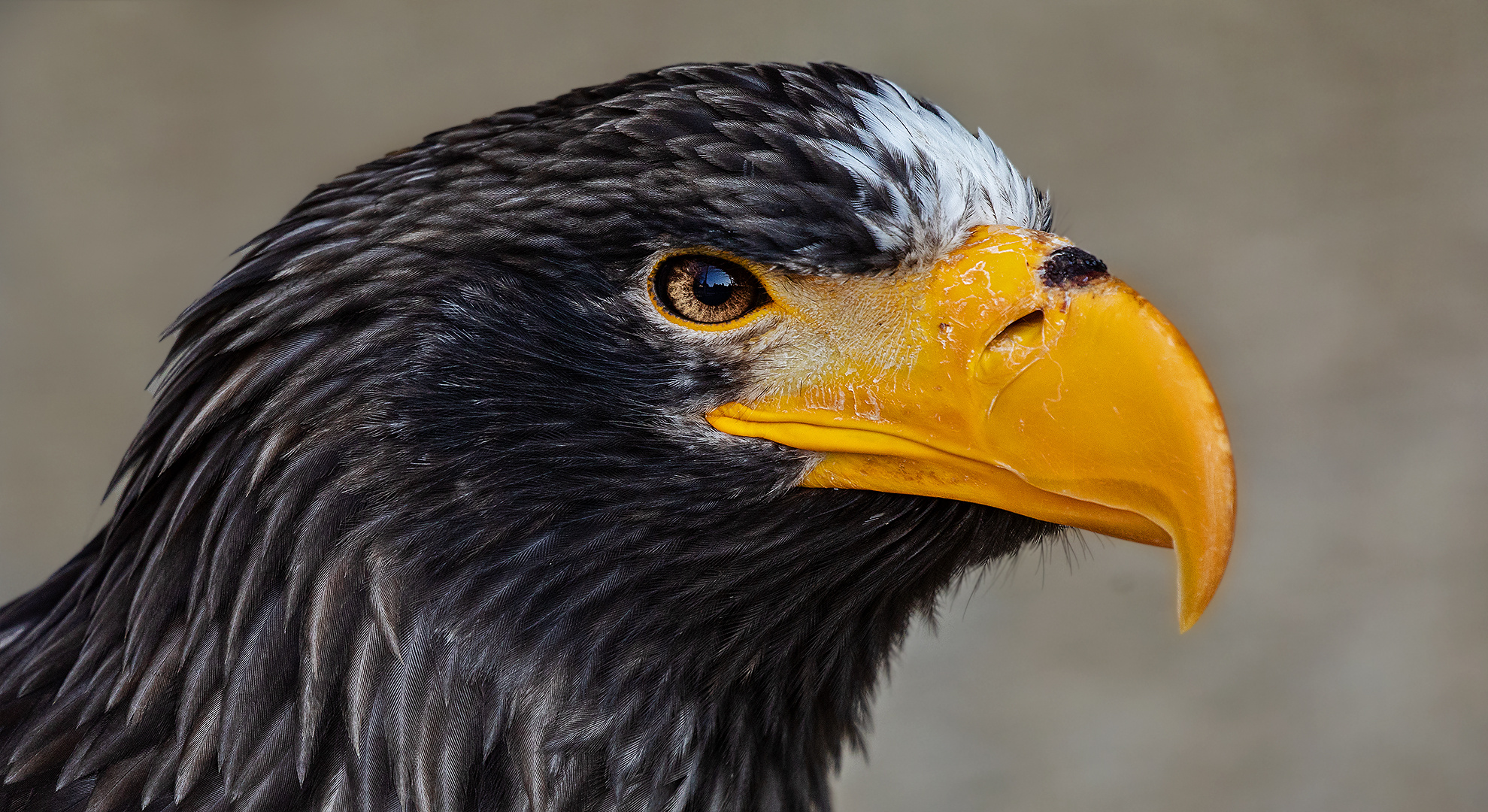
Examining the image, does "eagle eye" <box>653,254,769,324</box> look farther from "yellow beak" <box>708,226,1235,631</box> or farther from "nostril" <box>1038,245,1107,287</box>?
"nostril" <box>1038,245,1107,287</box>

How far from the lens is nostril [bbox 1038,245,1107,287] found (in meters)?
1.50

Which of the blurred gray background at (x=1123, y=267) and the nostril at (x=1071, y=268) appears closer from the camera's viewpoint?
the nostril at (x=1071, y=268)

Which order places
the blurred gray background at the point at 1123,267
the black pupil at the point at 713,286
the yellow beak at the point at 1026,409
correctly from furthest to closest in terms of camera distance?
the blurred gray background at the point at 1123,267, the black pupil at the point at 713,286, the yellow beak at the point at 1026,409

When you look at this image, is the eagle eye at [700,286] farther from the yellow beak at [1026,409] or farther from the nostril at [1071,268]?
the nostril at [1071,268]

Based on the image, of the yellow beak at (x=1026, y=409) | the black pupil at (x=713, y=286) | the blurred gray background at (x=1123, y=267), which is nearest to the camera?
the yellow beak at (x=1026, y=409)

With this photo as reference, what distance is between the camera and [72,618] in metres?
1.79

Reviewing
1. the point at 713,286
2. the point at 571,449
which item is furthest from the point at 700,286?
the point at 571,449

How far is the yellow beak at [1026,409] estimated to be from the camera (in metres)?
1.42

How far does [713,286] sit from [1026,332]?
36 centimetres

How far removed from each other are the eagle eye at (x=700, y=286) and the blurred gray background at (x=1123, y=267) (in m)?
3.43

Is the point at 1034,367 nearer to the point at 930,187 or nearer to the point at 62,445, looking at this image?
the point at 930,187

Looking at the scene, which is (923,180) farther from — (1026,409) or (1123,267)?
(1123,267)

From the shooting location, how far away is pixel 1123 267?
233 inches

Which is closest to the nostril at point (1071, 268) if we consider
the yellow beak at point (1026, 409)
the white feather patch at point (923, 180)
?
the yellow beak at point (1026, 409)
